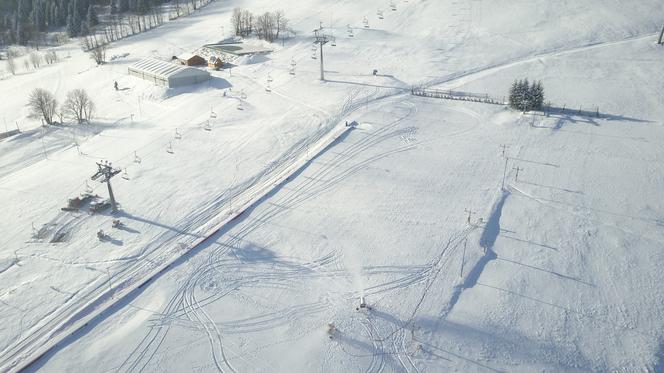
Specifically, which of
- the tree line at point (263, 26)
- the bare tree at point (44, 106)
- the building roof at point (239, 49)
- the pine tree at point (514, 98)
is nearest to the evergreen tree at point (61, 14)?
the tree line at point (263, 26)

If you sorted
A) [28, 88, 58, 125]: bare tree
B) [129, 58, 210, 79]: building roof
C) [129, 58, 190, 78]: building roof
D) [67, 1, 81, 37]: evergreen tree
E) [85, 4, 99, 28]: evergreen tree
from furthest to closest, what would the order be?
[85, 4, 99, 28]: evergreen tree < [67, 1, 81, 37]: evergreen tree < [129, 58, 190, 78]: building roof < [129, 58, 210, 79]: building roof < [28, 88, 58, 125]: bare tree

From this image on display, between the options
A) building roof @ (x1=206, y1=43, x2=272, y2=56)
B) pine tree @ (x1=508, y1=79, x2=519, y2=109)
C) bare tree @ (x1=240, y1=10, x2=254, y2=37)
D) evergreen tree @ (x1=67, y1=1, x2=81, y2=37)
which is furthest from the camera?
evergreen tree @ (x1=67, y1=1, x2=81, y2=37)

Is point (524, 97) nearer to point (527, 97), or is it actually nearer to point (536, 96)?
point (527, 97)

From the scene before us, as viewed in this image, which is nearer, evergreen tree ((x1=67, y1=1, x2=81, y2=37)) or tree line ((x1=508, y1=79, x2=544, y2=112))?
tree line ((x1=508, y1=79, x2=544, y2=112))

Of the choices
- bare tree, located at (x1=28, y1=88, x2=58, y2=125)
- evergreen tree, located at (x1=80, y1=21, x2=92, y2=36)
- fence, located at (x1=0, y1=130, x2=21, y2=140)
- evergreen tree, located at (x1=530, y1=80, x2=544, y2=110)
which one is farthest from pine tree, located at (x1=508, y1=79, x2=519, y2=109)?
evergreen tree, located at (x1=80, y1=21, x2=92, y2=36)

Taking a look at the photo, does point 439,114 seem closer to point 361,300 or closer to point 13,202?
point 361,300

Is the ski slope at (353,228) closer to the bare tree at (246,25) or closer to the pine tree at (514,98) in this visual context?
the pine tree at (514,98)

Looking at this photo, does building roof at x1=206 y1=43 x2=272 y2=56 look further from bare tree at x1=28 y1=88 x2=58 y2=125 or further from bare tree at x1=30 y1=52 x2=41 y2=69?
bare tree at x1=30 y1=52 x2=41 y2=69
